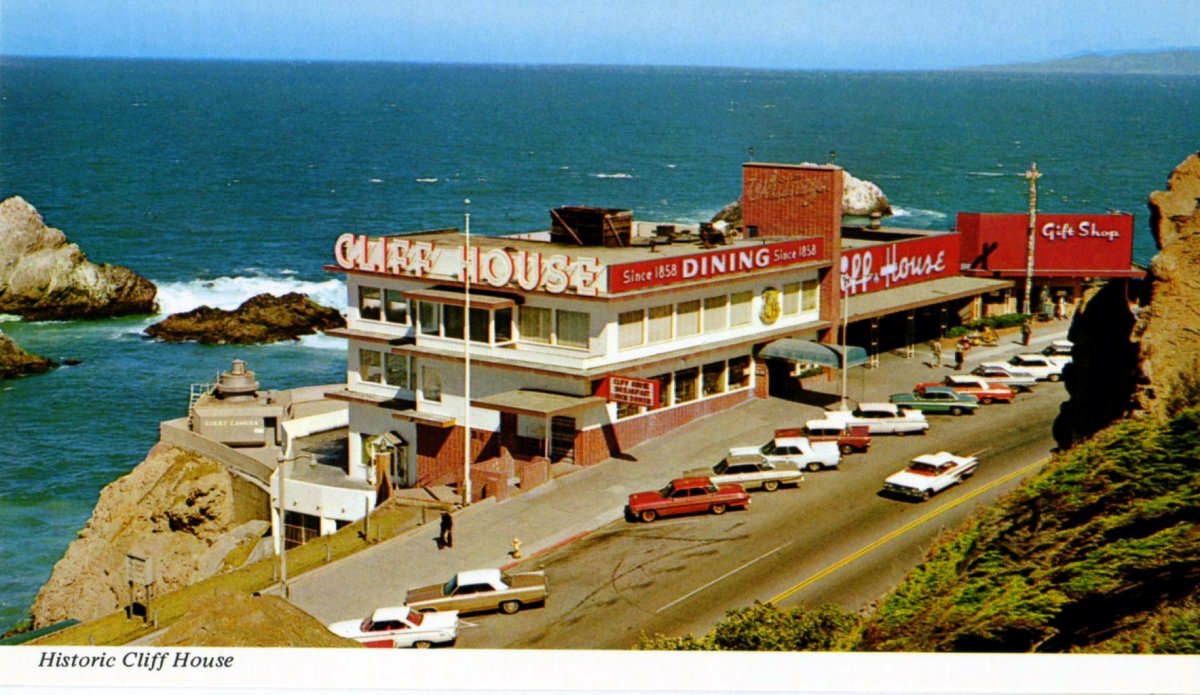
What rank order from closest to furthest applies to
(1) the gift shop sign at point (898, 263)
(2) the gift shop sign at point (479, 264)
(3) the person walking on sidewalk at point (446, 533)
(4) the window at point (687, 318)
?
1. (3) the person walking on sidewalk at point (446, 533)
2. (2) the gift shop sign at point (479, 264)
3. (4) the window at point (687, 318)
4. (1) the gift shop sign at point (898, 263)

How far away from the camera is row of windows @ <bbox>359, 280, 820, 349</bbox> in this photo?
56.8 metres

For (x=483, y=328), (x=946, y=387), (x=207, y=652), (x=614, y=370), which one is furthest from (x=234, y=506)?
(x=207, y=652)

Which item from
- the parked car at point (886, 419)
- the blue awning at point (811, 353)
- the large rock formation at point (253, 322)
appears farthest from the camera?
the large rock formation at point (253, 322)

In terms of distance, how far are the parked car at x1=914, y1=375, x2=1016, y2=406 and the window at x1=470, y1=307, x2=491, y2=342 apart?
58.3 feet

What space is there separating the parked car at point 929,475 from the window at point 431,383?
20.1 m

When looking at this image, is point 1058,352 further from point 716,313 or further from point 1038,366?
point 716,313

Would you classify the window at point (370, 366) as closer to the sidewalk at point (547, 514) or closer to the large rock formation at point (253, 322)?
the sidewalk at point (547, 514)

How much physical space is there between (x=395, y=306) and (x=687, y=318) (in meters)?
12.9

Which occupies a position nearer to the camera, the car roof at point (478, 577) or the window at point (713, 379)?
the car roof at point (478, 577)

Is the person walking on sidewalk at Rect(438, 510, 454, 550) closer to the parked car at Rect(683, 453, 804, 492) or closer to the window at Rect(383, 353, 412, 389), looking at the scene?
the parked car at Rect(683, 453, 804, 492)

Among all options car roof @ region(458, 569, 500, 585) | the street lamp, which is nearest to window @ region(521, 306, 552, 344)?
the street lamp

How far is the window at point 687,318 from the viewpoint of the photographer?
58594 millimetres

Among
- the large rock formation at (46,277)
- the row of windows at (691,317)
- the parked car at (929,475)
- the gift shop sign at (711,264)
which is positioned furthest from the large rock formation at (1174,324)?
the large rock formation at (46,277)

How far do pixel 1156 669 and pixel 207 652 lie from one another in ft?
55.1
